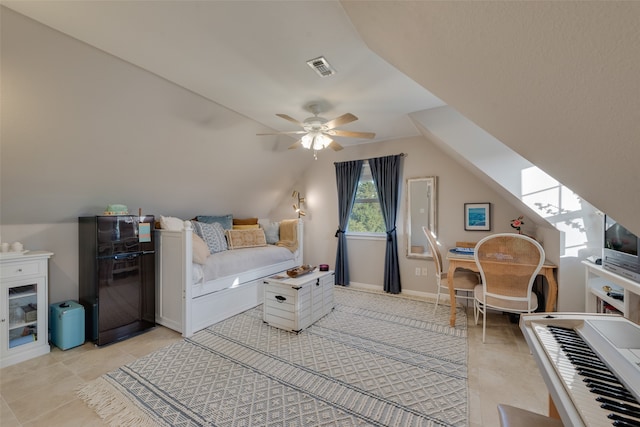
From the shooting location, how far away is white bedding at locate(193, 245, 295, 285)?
9.52ft

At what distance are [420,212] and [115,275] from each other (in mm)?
3899

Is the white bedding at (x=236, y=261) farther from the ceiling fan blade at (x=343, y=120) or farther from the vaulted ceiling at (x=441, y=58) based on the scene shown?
the ceiling fan blade at (x=343, y=120)

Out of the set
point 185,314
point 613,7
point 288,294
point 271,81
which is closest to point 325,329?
point 288,294

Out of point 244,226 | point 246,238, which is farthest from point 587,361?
point 244,226

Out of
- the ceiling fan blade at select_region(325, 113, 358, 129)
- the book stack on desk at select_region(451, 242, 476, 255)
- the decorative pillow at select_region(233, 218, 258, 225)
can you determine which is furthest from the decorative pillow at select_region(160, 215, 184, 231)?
the book stack on desk at select_region(451, 242, 476, 255)

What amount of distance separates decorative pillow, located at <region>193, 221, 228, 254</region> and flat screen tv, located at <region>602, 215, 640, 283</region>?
12.5 ft

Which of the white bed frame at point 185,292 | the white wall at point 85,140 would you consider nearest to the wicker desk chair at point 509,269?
the white bed frame at point 185,292

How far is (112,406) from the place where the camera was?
172cm

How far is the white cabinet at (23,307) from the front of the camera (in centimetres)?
216

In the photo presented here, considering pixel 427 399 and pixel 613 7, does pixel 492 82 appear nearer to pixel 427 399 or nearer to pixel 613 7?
pixel 613 7

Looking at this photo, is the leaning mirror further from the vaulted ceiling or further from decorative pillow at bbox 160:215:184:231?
decorative pillow at bbox 160:215:184:231

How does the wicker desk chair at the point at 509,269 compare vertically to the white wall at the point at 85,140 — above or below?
below

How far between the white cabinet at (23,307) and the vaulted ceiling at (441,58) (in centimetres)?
193

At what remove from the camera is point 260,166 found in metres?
4.26
